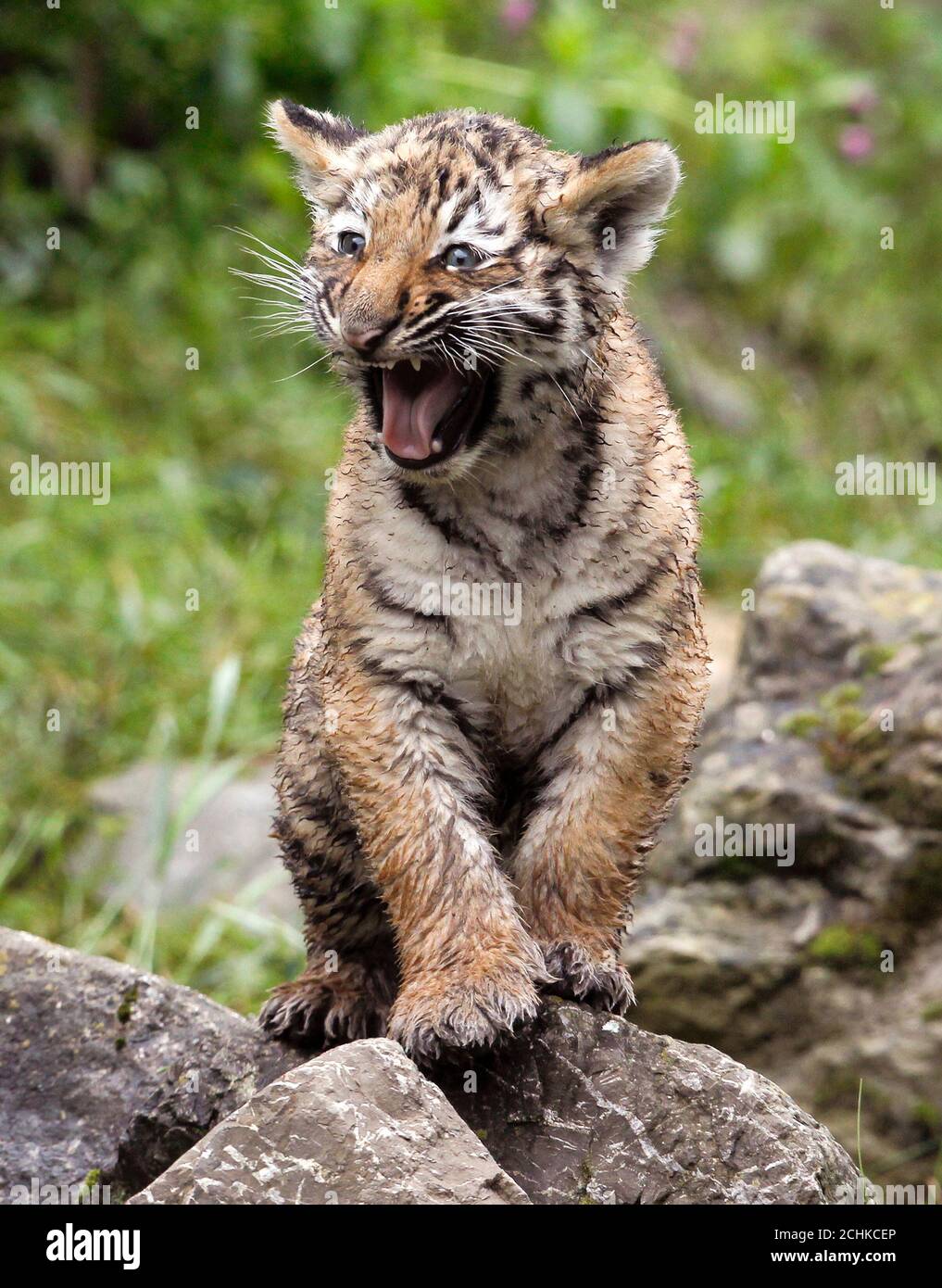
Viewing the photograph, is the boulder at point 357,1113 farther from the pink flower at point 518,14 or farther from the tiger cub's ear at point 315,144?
the pink flower at point 518,14

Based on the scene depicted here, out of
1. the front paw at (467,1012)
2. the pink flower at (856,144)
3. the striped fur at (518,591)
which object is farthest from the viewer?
the pink flower at (856,144)

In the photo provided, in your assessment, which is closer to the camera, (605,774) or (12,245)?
(605,774)

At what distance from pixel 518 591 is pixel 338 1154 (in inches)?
64.9

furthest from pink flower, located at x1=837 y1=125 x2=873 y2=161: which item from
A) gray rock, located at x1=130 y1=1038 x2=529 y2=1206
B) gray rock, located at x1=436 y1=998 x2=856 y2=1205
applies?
gray rock, located at x1=130 y1=1038 x2=529 y2=1206

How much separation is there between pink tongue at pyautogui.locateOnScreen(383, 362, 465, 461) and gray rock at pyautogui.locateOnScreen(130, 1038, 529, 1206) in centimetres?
163

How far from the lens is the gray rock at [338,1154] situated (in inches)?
153

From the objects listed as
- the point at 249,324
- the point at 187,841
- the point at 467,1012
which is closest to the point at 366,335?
the point at 467,1012

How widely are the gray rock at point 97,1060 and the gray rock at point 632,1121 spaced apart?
0.79m

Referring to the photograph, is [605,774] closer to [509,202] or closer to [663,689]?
[663,689]

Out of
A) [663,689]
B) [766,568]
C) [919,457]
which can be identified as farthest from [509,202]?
[919,457]

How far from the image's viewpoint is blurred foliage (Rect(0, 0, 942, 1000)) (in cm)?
916

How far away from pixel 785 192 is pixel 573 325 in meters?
9.15

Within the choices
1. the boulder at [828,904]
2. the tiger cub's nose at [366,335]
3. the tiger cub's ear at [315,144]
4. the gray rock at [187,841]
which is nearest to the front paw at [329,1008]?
the boulder at [828,904]

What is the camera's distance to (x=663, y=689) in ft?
15.9
